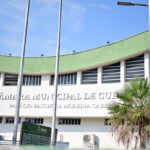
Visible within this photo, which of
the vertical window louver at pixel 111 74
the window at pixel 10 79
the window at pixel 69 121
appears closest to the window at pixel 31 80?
the window at pixel 10 79

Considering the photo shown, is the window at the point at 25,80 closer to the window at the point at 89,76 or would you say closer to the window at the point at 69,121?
the window at the point at 69,121

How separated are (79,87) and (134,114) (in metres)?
9.39

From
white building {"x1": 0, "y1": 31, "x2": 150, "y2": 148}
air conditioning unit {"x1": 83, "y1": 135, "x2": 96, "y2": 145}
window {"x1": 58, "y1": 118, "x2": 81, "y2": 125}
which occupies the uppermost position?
white building {"x1": 0, "y1": 31, "x2": 150, "y2": 148}

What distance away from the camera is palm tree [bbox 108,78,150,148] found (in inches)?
776

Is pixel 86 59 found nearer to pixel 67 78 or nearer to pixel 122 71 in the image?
pixel 67 78

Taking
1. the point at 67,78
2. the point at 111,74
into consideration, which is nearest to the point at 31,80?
the point at 67,78

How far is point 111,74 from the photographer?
2797cm

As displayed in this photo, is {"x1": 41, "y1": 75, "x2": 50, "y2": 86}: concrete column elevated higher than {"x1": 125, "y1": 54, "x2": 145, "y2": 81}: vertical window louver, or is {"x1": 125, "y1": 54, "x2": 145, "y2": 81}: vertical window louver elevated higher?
{"x1": 125, "y1": 54, "x2": 145, "y2": 81}: vertical window louver

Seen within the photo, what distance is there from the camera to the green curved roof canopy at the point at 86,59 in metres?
26.7

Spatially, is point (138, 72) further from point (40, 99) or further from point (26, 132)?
point (26, 132)

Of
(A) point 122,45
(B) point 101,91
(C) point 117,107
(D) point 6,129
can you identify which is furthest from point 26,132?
(D) point 6,129

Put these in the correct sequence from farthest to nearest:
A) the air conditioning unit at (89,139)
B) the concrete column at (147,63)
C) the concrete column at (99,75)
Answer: the concrete column at (99,75)
the air conditioning unit at (89,139)
the concrete column at (147,63)

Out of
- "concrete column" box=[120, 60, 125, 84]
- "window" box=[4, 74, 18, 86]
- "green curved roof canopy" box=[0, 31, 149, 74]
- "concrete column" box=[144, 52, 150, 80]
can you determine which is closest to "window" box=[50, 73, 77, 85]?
"green curved roof canopy" box=[0, 31, 149, 74]

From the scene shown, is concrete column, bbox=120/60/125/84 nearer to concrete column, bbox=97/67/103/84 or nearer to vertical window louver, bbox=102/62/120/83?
vertical window louver, bbox=102/62/120/83
